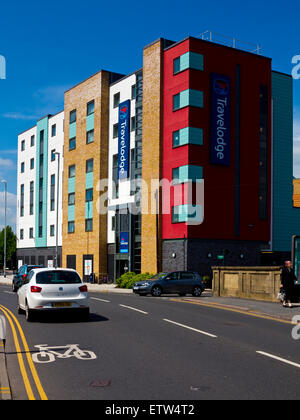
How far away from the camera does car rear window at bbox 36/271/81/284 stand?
54.5 feet

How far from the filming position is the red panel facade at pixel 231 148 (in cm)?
4138

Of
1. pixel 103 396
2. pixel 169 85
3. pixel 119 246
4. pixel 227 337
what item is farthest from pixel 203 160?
pixel 103 396

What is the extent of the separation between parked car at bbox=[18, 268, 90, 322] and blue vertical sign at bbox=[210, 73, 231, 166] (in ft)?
88.2

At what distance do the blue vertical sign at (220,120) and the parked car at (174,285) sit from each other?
13.1 m

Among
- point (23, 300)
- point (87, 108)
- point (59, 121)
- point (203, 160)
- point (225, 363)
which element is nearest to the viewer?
point (225, 363)

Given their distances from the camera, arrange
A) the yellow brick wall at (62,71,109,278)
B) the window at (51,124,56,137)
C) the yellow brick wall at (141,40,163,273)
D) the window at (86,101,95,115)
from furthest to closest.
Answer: the window at (51,124,56,137), the window at (86,101,95,115), the yellow brick wall at (62,71,109,278), the yellow brick wall at (141,40,163,273)

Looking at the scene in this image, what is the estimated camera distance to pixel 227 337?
1330 cm

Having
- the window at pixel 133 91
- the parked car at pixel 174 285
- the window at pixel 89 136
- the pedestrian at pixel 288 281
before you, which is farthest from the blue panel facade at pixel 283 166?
the pedestrian at pixel 288 281

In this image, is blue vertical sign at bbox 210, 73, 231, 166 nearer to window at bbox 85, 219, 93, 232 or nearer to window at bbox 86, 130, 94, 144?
window at bbox 86, 130, 94, 144

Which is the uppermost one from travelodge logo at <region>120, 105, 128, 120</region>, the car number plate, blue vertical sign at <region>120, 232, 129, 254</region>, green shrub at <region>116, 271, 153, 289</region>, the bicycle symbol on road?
travelodge logo at <region>120, 105, 128, 120</region>

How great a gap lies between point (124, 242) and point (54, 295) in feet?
108

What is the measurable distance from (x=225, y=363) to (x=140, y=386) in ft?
7.80

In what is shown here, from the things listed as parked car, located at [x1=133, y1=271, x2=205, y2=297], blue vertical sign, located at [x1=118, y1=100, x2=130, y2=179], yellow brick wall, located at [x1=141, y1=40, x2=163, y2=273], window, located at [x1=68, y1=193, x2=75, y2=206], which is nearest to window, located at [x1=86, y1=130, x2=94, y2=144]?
blue vertical sign, located at [x1=118, y1=100, x2=130, y2=179]

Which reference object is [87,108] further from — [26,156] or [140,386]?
[140,386]
